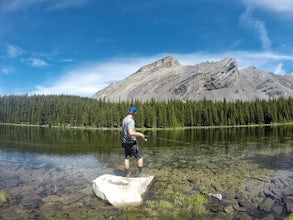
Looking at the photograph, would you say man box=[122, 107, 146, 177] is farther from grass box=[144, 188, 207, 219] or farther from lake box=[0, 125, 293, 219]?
grass box=[144, 188, 207, 219]

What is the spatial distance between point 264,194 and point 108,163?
15611 millimetres

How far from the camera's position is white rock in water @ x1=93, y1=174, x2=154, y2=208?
14112mm

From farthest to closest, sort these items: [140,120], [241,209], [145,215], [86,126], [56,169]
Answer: [86,126] < [140,120] < [56,169] < [241,209] < [145,215]

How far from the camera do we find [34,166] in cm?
2695

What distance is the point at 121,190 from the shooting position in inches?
575

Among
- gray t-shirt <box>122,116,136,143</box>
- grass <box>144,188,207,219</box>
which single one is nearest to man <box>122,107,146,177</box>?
gray t-shirt <box>122,116,136,143</box>

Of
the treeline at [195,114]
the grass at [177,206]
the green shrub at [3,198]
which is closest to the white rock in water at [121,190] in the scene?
the grass at [177,206]

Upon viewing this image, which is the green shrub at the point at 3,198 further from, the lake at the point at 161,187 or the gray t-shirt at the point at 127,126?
the gray t-shirt at the point at 127,126

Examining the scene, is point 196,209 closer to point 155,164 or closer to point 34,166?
point 155,164

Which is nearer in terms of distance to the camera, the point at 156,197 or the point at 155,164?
the point at 156,197

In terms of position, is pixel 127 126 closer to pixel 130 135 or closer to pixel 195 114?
pixel 130 135

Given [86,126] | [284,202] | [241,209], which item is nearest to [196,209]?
[241,209]

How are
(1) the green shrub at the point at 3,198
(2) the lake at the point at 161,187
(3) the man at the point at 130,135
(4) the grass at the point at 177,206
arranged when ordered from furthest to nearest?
(3) the man at the point at 130,135
(1) the green shrub at the point at 3,198
(2) the lake at the point at 161,187
(4) the grass at the point at 177,206

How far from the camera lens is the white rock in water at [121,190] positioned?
14112 mm
